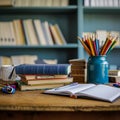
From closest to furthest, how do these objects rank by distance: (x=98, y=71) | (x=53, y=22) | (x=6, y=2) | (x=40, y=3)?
(x=98, y=71) → (x=6, y=2) → (x=40, y=3) → (x=53, y=22)

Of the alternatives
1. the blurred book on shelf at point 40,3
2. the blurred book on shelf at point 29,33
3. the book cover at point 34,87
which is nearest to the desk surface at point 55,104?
the book cover at point 34,87

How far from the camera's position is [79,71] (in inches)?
50.9

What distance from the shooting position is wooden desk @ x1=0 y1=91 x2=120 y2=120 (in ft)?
2.37

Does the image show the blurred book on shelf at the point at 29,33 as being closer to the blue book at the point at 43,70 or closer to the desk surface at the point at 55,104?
the blue book at the point at 43,70

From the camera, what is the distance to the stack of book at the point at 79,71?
1.28 meters

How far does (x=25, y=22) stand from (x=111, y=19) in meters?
1.04

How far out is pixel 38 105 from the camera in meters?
0.73

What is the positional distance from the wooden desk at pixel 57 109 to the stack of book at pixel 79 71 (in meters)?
0.48

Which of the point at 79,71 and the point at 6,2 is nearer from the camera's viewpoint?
the point at 79,71

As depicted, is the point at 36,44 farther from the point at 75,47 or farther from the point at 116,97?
the point at 116,97

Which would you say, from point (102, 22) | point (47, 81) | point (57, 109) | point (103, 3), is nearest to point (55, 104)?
point (57, 109)

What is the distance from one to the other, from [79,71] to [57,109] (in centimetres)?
59

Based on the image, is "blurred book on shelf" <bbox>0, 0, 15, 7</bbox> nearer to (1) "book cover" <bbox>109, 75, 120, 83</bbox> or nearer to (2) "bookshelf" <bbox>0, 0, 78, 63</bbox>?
(2) "bookshelf" <bbox>0, 0, 78, 63</bbox>

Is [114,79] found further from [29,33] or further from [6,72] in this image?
[29,33]
